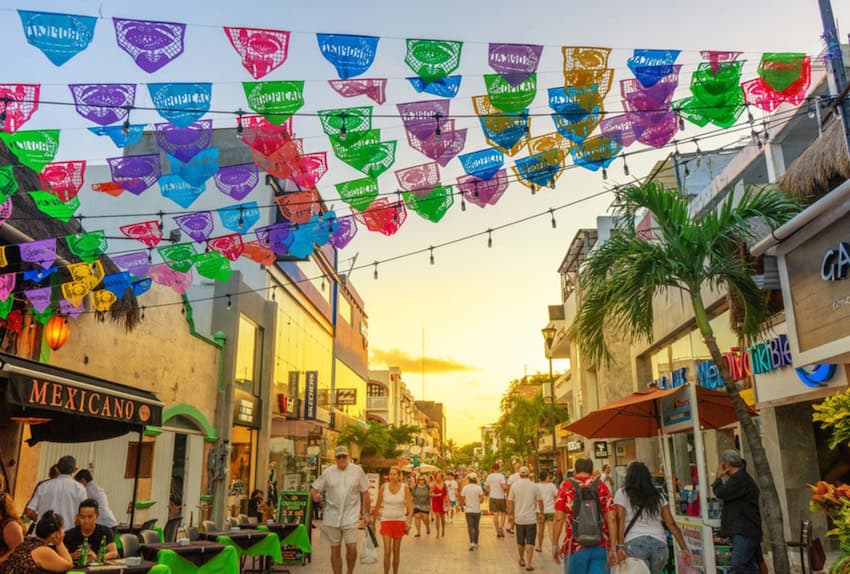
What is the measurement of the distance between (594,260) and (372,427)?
1298 inches

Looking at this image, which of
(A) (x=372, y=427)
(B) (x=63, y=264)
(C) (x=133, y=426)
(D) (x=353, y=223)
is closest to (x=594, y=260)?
(D) (x=353, y=223)

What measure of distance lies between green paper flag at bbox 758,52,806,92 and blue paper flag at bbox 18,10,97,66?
7.46 metres

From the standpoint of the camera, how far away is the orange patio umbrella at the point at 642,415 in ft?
31.3

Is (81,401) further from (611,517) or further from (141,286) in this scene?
(141,286)

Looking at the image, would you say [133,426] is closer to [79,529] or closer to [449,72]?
[79,529]

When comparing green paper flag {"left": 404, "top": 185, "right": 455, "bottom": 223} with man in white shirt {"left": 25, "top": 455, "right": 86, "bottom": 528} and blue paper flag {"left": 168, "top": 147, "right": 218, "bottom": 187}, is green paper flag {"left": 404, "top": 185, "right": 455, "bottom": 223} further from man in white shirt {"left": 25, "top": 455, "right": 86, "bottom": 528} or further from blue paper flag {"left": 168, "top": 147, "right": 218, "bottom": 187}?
man in white shirt {"left": 25, "top": 455, "right": 86, "bottom": 528}

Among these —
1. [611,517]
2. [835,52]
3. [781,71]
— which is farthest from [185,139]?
[835,52]

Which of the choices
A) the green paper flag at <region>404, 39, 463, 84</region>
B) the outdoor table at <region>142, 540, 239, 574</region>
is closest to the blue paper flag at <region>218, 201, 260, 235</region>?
the green paper flag at <region>404, 39, 463, 84</region>

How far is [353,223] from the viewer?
1144 centimetres

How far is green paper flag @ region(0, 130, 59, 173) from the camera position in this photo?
8.79 metres

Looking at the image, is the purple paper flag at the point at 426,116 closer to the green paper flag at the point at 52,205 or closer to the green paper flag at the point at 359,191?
the green paper flag at the point at 359,191

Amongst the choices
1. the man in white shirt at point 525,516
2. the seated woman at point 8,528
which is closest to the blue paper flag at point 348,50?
the seated woman at point 8,528

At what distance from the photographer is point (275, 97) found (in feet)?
25.5

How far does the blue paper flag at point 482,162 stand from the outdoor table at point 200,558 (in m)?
5.77
